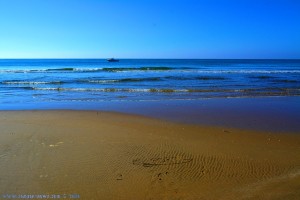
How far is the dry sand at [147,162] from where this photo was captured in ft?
12.9

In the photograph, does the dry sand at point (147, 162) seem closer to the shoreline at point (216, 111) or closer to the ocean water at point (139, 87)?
the shoreline at point (216, 111)

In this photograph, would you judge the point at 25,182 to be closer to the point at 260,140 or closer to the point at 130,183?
the point at 130,183

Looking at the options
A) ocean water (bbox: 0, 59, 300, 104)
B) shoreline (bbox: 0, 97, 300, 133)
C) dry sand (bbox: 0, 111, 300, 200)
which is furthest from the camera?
ocean water (bbox: 0, 59, 300, 104)

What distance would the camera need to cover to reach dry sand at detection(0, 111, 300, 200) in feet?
12.9

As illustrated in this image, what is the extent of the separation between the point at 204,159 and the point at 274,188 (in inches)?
56.3

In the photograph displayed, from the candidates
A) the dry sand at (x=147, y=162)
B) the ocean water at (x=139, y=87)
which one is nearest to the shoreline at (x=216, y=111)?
the dry sand at (x=147, y=162)

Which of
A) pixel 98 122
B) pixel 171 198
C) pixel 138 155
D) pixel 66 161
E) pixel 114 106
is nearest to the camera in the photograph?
pixel 171 198

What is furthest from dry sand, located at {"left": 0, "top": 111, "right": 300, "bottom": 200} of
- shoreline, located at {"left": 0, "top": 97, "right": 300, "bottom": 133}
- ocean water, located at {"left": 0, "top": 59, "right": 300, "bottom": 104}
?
ocean water, located at {"left": 0, "top": 59, "right": 300, "bottom": 104}

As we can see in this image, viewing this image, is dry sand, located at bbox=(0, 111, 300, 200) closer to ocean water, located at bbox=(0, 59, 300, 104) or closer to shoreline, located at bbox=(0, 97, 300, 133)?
shoreline, located at bbox=(0, 97, 300, 133)

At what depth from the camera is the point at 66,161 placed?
16.1 feet

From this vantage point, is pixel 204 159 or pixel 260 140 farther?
pixel 260 140

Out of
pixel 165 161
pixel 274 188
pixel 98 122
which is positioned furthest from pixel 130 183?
pixel 98 122

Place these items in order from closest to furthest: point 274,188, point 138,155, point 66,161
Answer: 1. point 274,188
2. point 66,161
3. point 138,155

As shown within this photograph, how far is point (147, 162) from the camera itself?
4.91 m
